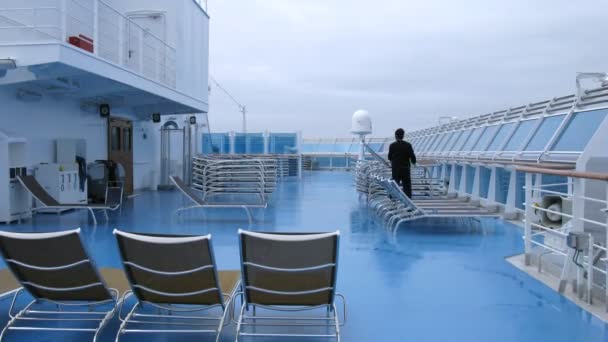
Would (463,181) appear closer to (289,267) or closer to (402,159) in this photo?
(402,159)

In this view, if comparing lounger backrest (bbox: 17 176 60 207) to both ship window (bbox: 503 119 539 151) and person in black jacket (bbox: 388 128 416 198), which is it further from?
ship window (bbox: 503 119 539 151)

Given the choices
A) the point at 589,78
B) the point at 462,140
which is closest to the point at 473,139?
the point at 462,140

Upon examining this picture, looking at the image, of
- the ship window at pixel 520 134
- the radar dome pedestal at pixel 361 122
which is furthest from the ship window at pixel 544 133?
the radar dome pedestal at pixel 361 122

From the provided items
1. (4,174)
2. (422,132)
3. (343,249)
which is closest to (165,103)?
(4,174)

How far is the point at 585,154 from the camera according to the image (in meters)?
4.67

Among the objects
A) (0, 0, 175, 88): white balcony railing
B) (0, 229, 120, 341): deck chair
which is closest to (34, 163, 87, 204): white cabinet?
(0, 0, 175, 88): white balcony railing

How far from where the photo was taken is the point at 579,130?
679cm

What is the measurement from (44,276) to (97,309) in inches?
25.1

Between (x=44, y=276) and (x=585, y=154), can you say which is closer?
(x=44, y=276)

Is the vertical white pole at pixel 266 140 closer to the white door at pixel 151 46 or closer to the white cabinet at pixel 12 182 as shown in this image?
the white door at pixel 151 46

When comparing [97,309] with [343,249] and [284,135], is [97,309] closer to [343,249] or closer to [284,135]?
[343,249]

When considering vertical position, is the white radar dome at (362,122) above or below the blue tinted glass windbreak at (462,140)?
above

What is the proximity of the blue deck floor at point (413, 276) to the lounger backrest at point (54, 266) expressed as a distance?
0.26m

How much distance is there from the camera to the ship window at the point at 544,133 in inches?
301
